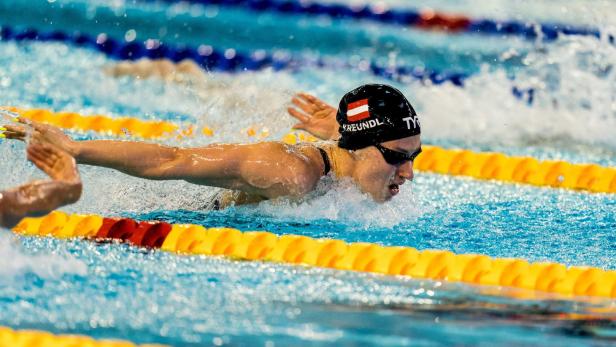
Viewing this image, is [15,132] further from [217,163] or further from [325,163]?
[325,163]

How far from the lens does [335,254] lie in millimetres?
3705

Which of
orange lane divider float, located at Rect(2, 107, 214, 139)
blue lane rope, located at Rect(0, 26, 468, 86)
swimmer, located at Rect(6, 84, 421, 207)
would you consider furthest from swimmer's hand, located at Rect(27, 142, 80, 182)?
blue lane rope, located at Rect(0, 26, 468, 86)

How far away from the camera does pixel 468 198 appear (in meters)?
5.08

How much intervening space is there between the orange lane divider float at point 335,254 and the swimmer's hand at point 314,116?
2.89 ft

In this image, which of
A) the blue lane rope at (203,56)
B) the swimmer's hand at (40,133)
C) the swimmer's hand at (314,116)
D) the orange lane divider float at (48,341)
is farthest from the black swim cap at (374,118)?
the blue lane rope at (203,56)

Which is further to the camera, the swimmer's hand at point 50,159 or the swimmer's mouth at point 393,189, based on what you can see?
the swimmer's mouth at point 393,189

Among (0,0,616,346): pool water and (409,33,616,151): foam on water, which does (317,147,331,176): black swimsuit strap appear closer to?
(0,0,616,346): pool water

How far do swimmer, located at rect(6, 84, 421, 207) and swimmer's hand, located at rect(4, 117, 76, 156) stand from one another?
13 centimetres

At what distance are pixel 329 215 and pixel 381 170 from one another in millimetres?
304

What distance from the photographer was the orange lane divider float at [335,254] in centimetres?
354

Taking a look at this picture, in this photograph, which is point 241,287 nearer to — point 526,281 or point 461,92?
point 526,281

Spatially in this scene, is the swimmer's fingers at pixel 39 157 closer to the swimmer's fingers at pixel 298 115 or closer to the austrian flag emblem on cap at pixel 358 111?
the austrian flag emblem on cap at pixel 358 111

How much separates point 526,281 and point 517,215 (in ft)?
3.94

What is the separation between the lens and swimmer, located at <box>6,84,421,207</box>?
3.82 m
